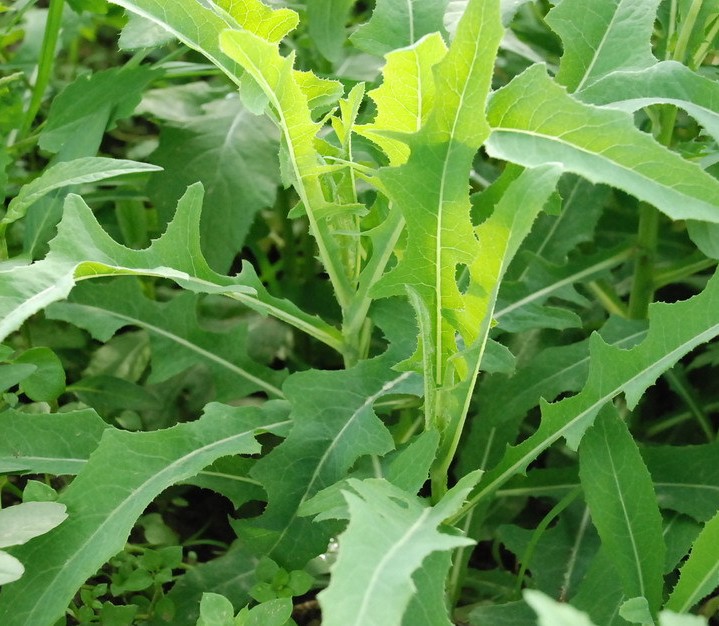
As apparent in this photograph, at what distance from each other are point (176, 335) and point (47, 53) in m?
0.39

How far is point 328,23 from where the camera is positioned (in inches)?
45.7

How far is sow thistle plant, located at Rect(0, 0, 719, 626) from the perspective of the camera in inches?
26.7

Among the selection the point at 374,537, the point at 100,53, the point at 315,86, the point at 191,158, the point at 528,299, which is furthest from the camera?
the point at 100,53

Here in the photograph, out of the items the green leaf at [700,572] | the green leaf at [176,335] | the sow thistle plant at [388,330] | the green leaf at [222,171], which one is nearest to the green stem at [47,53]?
the sow thistle plant at [388,330]

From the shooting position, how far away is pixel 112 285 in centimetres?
104

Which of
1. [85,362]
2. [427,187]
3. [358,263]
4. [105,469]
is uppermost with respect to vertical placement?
A: [427,187]

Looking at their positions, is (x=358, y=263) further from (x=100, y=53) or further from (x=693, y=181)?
(x=100, y=53)

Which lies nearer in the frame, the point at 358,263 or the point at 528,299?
the point at 358,263

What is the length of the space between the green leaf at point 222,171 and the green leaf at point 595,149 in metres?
0.50

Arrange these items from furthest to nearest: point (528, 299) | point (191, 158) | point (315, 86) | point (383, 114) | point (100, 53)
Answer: point (100, 53) → point (191, 158) → point (528, 299) → point (315, 86) → point (383, 114)

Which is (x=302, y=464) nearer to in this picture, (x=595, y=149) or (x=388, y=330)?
(x=388, y=330)

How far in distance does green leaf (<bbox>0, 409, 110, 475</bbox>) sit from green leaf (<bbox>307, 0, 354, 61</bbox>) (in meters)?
0.56

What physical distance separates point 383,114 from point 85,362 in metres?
0.70

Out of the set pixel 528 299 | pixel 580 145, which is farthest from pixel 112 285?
pixel 580 145
